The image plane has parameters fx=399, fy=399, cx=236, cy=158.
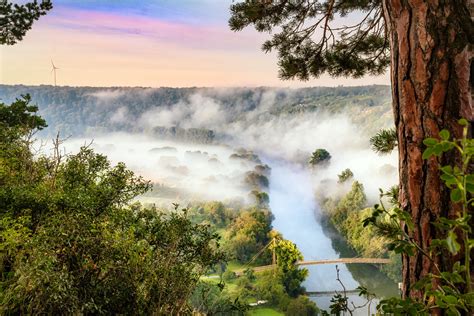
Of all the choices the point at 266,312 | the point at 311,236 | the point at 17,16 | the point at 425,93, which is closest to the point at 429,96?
the point at 425,93

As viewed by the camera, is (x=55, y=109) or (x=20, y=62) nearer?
(x=20, y=62)

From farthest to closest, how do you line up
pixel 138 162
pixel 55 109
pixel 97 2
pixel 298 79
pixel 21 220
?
pixel 138 162 → pixel 55 109 → pixel 97 2 → pixel 298 79 → pixel 21 220

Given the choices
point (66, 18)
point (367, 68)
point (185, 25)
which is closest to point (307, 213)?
point (185, 25)

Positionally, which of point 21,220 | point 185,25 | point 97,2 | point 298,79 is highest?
point 185,25

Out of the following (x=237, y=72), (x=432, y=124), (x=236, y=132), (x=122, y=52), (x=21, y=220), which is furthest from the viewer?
(x=236, y=132)

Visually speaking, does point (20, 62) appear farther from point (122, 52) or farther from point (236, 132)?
point (236, 132)

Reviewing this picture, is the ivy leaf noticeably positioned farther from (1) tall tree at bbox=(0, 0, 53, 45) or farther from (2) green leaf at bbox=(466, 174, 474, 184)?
(1) tall tree at bbox=(0, 0, 53, 45)

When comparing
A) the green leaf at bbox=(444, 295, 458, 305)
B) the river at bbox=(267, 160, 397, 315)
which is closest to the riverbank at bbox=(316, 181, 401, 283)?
the river at bbox=(267, 160, 397, 315)
